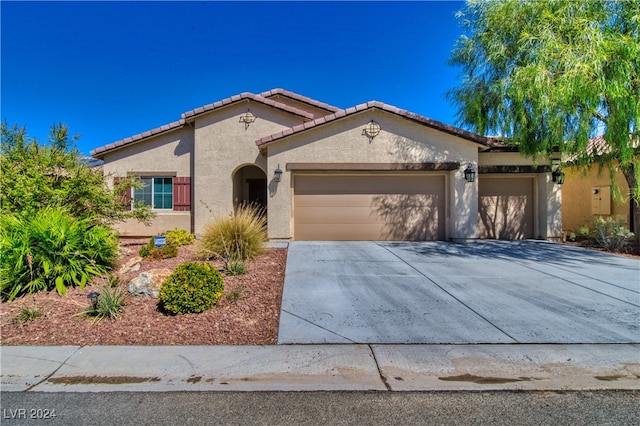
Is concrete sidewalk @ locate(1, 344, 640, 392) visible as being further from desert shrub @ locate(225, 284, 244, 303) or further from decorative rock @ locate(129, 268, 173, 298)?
decorative rock @ locate(129, 268, 173, 298)

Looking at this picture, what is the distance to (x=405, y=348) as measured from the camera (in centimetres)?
383

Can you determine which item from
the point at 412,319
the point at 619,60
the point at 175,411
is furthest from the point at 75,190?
the point at 619,60

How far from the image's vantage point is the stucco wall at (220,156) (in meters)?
12.0

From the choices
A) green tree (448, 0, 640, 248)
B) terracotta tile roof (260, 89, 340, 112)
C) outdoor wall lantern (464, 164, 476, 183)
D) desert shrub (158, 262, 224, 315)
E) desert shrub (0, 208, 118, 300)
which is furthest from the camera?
terracotta tile roof (260, 89, 340, 112)

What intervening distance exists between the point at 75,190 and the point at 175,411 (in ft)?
23.8

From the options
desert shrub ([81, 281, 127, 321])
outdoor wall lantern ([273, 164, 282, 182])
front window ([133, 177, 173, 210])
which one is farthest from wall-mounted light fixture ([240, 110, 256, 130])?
desert shrub ([81, 281, 127, 321])

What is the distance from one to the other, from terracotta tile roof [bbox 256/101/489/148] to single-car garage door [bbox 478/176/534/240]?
1952mm

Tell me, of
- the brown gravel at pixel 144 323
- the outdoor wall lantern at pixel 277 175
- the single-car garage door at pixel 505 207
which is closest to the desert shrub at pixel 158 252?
the brown gravel at pixel 144 323

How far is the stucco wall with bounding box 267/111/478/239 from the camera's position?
36.4 ft

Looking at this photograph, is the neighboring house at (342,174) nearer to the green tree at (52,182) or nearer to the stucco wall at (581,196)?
the green tree at (52,182)

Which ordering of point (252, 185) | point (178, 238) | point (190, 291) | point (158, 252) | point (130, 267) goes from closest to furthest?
point (190, 291) < point (130, 267) < point (158, 252) < point (178, 238) < point (252, 185)

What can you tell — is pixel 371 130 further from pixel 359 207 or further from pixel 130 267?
pixel 130 267

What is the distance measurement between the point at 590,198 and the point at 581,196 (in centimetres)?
39

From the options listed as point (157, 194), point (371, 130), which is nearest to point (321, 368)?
point (371, 130)
